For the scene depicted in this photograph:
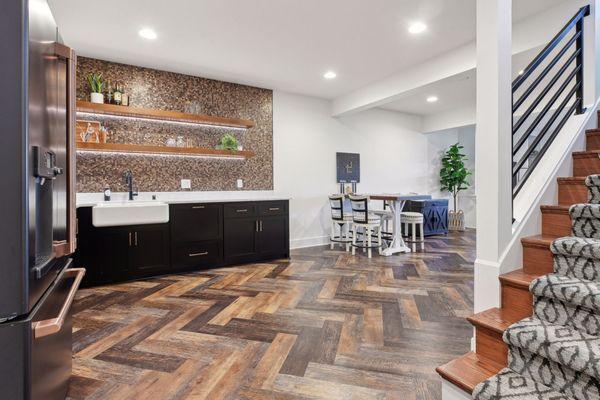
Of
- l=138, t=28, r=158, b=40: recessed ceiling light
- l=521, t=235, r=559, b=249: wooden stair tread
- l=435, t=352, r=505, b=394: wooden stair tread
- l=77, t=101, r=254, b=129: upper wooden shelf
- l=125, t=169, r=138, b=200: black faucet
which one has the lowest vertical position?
l=435, t=352, r=505, b=394: wooden stair tread

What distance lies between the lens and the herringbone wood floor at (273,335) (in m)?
1.66

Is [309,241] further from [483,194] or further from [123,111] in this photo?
[483,194]

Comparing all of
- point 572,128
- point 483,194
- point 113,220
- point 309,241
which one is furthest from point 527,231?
point 309,241

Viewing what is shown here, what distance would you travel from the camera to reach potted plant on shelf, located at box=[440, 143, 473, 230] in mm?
7484

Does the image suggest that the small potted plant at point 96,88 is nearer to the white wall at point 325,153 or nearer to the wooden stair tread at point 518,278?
the white wall at point 325,153

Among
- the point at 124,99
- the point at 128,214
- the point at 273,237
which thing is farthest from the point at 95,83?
the point at 273,237

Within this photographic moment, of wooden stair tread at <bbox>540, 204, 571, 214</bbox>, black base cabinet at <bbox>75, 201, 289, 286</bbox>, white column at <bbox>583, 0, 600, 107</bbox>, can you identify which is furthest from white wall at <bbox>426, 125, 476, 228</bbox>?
wooden stair tread at <bbox>540, 204, 571, 214</bbox>

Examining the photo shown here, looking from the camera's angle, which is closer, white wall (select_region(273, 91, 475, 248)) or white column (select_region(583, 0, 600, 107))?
white column (select_region(583, 0, 600, 107))

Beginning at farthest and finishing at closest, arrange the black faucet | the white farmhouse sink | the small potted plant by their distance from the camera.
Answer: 1. the black faucet
2. the small potted plant
3. the white farmhouse sink

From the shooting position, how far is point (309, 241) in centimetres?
577

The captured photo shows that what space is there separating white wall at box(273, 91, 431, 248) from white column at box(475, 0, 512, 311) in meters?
3.97

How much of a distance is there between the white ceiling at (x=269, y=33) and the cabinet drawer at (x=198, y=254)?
7.98ft

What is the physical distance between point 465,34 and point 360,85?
194cm

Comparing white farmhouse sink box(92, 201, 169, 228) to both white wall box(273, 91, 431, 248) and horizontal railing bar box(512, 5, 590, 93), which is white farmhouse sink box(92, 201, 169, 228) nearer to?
white wall box(273, 91, 431, 248)
